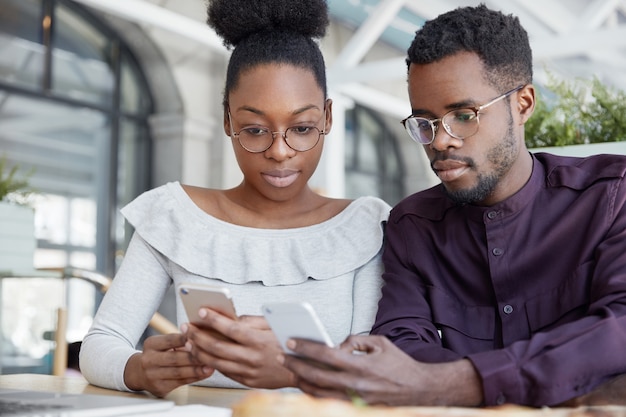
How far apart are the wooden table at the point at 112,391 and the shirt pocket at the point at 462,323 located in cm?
41

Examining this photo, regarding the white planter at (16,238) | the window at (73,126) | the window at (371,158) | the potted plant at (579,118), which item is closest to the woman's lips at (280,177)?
the potted plant at (579,118)

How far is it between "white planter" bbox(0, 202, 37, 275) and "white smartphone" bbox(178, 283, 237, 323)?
94.4 inches

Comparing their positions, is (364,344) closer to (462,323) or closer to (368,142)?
(462,323)

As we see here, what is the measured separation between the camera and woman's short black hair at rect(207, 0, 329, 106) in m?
1.92

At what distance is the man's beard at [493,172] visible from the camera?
155 centimetres

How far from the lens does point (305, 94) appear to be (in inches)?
73.5

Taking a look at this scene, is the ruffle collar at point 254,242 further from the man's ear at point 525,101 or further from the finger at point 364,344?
the finger at point 364,344

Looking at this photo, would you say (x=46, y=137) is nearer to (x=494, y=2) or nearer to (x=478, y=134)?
(x=494, y=2)

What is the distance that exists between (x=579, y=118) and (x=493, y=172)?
695mm

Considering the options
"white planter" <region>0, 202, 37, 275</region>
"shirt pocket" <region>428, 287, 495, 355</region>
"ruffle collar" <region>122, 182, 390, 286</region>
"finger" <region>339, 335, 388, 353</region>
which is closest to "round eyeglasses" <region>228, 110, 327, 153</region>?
"ruffle collar" <region>122, 182, 390, 286</region>

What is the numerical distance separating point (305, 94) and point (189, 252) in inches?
17.4

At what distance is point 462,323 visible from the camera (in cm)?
164

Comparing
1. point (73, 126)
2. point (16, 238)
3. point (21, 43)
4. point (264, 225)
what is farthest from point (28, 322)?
point (264, 225)

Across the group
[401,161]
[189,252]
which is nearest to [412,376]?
[189,252]
